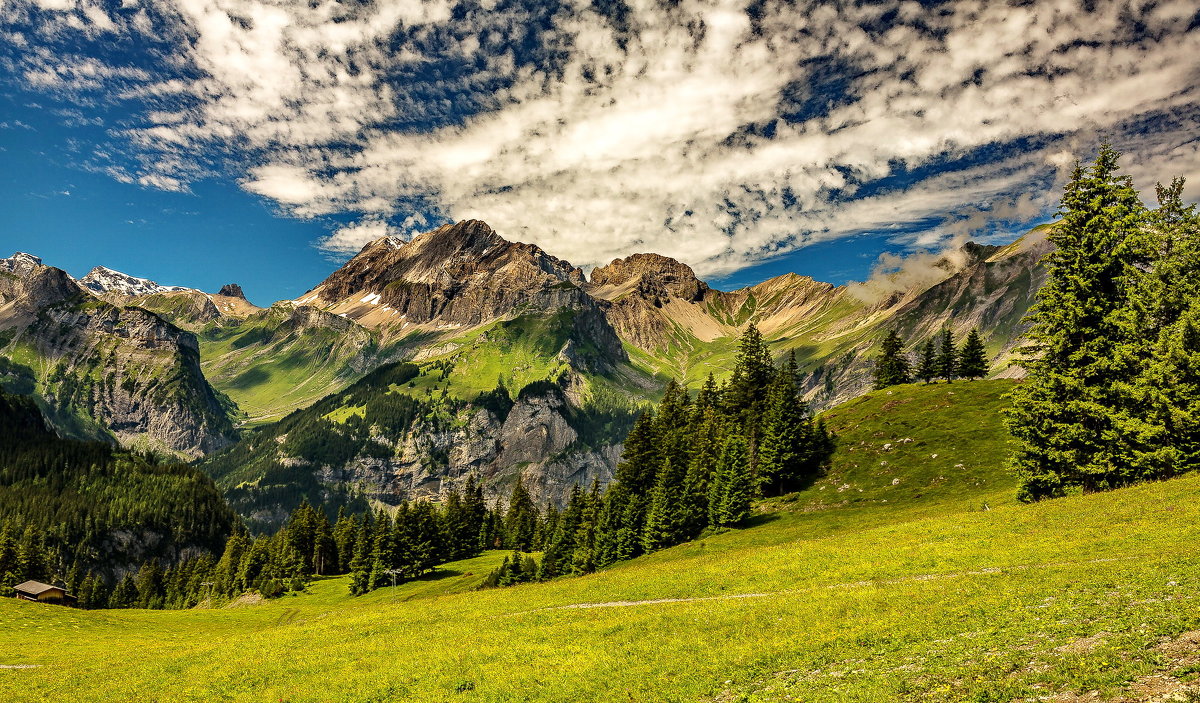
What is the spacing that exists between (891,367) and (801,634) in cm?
11123

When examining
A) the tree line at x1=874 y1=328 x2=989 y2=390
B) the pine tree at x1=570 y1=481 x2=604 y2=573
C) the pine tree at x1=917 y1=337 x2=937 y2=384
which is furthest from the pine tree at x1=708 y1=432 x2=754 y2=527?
the pine tree at x1=917 y1=337 x2=937 y2=384

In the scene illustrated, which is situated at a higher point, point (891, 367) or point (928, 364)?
point (891, 367)

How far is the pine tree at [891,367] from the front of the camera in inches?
4651

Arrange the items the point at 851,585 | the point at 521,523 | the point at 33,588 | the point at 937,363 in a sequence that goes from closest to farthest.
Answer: the point at 851,585 → the point at 33,588 → the point at 937,363 → the point at 521,523

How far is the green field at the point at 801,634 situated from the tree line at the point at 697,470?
2070cm

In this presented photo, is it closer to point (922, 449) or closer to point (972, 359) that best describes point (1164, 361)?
point (922, 449)

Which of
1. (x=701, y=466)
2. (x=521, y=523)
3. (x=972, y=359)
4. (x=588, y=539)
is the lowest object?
(x=521, y=523)

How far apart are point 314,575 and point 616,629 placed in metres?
128

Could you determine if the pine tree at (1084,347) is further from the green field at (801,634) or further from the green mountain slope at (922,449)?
the green mountain slope at (922,449)

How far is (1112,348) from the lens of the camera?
38062 mm

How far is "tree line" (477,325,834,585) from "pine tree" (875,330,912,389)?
3742 centimetres

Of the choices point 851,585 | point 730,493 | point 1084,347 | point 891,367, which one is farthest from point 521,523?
point 1084,347

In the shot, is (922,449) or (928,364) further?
(928,364)

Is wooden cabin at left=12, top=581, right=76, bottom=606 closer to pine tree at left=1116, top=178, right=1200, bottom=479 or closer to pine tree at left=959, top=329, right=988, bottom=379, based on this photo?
pine tree at left=1116, top=178, right=1200, bottom=479
